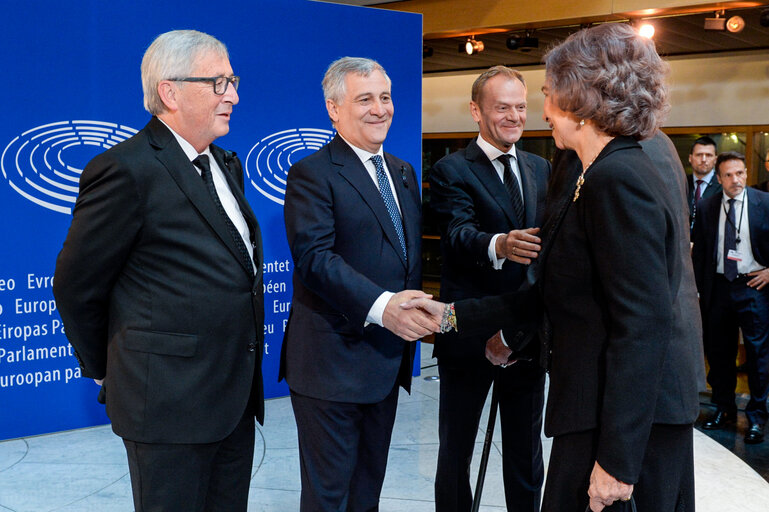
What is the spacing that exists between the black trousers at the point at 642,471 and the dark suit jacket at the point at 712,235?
4.07 m

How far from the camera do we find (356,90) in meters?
2.55

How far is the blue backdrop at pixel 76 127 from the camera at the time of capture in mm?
4277

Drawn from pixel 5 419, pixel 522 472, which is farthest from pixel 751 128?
pixel 5 419

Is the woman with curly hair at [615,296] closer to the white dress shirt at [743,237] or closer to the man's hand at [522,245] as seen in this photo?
the man's hand at [522,245]

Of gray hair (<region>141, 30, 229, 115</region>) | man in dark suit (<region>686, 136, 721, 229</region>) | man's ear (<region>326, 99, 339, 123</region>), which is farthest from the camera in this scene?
man in dark suit (<region>686, 136, 721, 229</region>)

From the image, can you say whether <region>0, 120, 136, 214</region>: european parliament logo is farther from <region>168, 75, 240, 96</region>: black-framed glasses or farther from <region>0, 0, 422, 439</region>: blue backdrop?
<region>168, 75, 240, 96</region>: black-framed glasses

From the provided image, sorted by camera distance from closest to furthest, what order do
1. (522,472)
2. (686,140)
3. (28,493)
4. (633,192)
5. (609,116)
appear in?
(633,192) < (609,116) < (522,472) < (28,493) < (686,140)

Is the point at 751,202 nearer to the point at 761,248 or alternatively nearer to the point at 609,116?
the point at 761,248

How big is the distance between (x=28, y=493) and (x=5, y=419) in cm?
86

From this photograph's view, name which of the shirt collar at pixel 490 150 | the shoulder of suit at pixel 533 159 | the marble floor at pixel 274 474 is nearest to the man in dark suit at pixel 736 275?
the marble floor at pixel 274 474

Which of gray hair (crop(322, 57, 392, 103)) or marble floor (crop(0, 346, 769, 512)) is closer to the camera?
gray hair (crop(322, 57, 392, 103))

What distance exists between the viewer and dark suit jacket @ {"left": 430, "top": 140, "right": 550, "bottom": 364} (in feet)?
9.10

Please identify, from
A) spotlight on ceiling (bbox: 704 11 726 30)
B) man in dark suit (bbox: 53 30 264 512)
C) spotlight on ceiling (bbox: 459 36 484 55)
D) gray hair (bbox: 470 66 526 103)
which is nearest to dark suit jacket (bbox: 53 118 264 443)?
man in dark suit (bbox: 53 30 264 512)

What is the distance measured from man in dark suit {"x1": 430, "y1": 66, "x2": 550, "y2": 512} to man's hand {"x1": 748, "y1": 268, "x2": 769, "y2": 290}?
313 centimetres
